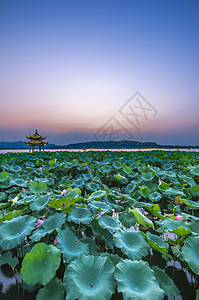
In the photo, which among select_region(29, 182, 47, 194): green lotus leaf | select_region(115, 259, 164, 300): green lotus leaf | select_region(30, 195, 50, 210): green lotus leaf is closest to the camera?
select_region(115, 259, 164, 300): green lotus leaf

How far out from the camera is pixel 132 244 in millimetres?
1156

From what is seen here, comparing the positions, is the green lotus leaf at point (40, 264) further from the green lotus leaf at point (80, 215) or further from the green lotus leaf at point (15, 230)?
the green lotus leaf at point (80, 215)

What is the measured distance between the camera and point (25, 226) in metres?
1.27

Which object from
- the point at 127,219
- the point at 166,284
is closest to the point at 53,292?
the point at 166,284

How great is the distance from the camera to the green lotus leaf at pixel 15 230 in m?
1.10

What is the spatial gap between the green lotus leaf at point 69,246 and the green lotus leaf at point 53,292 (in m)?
0.13

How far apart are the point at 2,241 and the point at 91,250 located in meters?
0.61

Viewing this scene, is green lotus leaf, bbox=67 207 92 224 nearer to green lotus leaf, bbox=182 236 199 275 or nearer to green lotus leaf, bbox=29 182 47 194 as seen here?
green lotus leaf, bbox=182 236 199 275

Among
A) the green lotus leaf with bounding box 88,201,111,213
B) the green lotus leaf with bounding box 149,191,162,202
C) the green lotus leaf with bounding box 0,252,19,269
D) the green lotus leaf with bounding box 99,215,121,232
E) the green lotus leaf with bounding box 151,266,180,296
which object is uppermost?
the green lotus leaf with bounding box 88,201,111,213

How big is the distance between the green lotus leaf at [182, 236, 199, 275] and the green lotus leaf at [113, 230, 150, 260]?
224mm

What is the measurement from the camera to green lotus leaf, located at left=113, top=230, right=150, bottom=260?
1.04m

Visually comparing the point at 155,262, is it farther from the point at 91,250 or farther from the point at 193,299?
the point at 91,250

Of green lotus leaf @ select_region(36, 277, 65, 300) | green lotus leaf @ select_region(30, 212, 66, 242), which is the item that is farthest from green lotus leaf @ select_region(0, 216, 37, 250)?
green lotus leaf @ select_region(36, 277, 65, 300)

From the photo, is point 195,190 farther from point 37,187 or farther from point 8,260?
point 8,260
